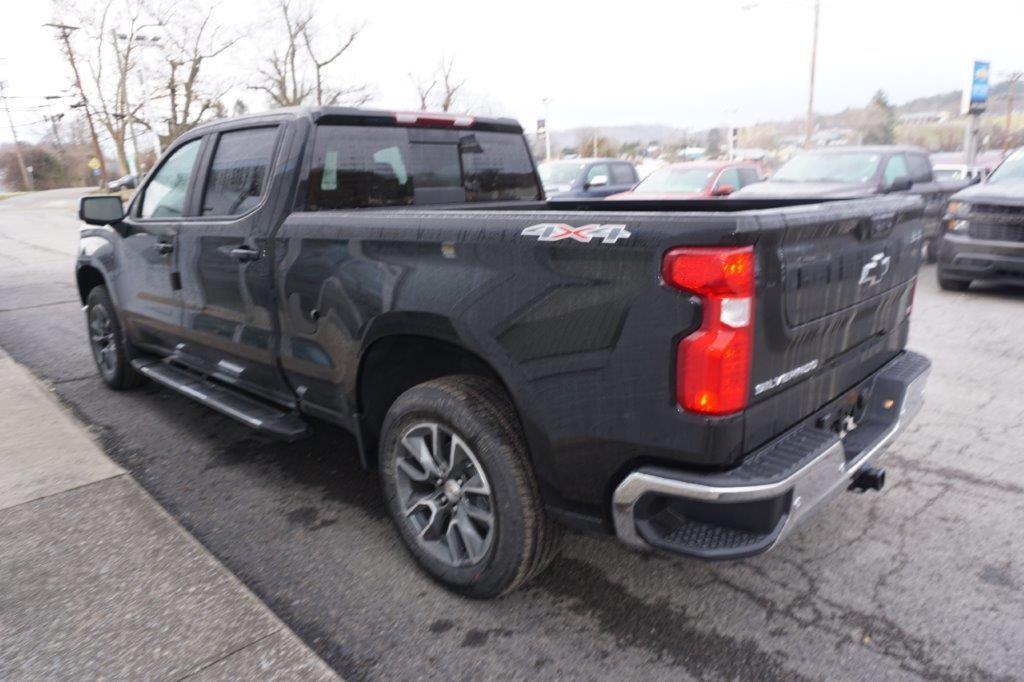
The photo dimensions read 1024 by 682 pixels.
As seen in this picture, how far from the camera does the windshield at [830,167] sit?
10.7 meters

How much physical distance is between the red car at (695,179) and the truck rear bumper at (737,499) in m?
10.5

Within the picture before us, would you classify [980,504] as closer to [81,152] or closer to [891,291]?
[891,291]

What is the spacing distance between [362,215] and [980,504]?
3.11 metres

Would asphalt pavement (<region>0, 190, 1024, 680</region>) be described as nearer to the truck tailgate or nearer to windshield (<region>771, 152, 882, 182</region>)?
the truck tailgate

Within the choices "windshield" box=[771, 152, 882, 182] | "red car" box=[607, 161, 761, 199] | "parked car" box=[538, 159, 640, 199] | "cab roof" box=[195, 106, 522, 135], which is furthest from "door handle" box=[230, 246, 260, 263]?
"parked car" box=[538, 159, 640, 199]

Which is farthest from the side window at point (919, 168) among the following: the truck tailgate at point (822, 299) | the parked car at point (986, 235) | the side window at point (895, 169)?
the truck tailgate at point (822, 299)

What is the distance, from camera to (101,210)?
183 inches

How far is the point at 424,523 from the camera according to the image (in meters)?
2.93

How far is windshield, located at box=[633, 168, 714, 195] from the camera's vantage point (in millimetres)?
12750

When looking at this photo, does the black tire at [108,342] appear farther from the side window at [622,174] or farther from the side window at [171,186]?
the side window at [622,174]

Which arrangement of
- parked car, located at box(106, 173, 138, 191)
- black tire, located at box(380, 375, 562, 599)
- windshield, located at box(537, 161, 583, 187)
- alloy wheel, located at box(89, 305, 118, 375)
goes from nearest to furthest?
1. black tire, located at box(380, 375, 562, 599)
2. alloy wheel, located at box(89, 305, 118, 375)
3. windshield, located at box(537, 161, 583, 187)
4. parked car, located at box(106, 173, 138, 191)

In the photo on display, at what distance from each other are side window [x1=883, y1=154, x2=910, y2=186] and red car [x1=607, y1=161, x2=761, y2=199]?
→ 8.11 ft

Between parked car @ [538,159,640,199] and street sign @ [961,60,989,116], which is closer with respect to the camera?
parked car @ [538,159,640,199]

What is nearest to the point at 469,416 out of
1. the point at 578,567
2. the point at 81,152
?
the point at 578,567
